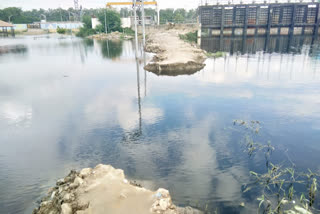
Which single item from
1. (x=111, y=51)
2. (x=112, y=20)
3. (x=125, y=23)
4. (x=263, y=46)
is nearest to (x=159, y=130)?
(x=111, y=51)

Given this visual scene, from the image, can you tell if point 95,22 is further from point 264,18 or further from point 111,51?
point 264,18

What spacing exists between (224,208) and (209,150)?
3.18 metres

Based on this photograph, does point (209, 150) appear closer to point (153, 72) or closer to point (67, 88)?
point (67, 88)

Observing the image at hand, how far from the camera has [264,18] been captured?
2466 inches

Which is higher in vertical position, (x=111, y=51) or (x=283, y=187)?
(x=111, y=51)

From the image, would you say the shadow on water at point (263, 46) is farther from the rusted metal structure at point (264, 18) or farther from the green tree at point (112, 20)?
the green tree at point (112, 20)

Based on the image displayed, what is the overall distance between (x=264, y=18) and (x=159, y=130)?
63.6m

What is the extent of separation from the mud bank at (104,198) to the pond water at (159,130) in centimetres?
117

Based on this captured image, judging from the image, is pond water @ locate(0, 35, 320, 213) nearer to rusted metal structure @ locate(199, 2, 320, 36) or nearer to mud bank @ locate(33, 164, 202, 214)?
mud bank @ locate(33, 164, 202, 214)

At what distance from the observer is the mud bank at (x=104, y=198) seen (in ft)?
18.6

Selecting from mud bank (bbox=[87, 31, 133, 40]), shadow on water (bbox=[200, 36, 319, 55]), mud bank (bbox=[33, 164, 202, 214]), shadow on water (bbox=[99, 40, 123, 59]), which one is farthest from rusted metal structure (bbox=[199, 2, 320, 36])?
mud bank (bbox=[33, 164, 202, 214])

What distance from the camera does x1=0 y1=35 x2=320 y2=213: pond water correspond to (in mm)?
7922

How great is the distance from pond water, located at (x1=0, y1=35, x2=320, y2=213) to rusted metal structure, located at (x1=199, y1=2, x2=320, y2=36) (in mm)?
45125

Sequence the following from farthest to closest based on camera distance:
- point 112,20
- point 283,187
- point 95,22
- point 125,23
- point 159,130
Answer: point 95,22 < point 125,23 < point 112,20 < point 159,130 < point 283,187
